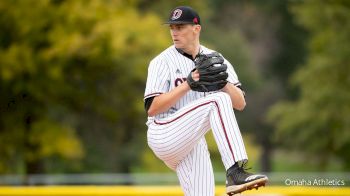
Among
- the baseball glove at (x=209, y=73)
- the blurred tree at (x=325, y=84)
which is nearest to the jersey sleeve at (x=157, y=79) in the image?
the baseball glove at (x=209, y=73)

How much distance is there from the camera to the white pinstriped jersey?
550 centimetres

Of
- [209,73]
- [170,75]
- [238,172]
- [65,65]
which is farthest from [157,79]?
[65,65]

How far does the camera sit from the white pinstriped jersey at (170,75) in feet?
18.0

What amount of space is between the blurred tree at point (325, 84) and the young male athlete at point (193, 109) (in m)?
12.8

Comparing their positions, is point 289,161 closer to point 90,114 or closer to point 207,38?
point 207,38

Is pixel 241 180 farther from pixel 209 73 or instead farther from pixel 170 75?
pixel 170 75

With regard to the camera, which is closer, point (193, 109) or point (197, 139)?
point (193, 109)

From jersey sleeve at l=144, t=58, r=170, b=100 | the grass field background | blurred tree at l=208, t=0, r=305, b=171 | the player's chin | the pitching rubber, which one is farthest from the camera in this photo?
blurred tree at l=208, t=0, r=305, b=171

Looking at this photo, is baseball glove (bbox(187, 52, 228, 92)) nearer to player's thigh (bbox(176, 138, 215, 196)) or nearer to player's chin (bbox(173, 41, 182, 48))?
player's chin (bbox(173, 41, 182, 48))

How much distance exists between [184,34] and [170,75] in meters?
0.28

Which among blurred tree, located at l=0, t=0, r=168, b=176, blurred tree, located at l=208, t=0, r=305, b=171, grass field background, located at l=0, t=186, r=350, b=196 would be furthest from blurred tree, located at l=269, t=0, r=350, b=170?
grass field background, located at l=0, t=186, r=350, b=196

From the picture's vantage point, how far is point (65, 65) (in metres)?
16.6

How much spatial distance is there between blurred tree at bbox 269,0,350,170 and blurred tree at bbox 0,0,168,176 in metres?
3.99

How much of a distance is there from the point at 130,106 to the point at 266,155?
13.9m
